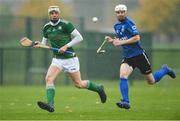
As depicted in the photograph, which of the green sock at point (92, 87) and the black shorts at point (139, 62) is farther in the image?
the green sock at point (92, 87)

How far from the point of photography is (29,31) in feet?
113

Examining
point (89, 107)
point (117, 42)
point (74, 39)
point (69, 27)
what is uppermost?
point (69, 27)

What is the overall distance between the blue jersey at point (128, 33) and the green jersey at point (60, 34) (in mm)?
1123

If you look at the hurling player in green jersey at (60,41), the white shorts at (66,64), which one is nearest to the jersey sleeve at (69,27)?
the hurling player in green jersey at (60,41)

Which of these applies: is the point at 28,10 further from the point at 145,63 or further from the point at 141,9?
the point at 145,63

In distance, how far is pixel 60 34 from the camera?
18312 millimetres

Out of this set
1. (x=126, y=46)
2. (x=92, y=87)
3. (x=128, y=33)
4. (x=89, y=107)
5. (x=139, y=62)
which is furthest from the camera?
(x=89, y=107)

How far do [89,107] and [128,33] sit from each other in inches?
85.6

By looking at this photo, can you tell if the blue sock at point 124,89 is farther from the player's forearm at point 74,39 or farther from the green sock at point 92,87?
the player's forearm at point 74,39

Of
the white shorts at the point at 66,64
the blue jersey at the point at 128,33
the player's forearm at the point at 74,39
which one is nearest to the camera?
the player's forearm at the point at 74,39

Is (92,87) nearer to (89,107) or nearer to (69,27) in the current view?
(89,107)

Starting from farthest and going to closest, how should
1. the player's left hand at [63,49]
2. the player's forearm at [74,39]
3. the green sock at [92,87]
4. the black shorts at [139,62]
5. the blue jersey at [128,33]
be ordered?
1. the green sock at [92,87]
2. the black shorts at [139,62]
3. the blue jersey at [128,33]
4. the player's forearm at [74,39]
5. the player's left hand at [63,49]

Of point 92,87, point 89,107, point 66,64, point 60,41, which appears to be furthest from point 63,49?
point 89,107

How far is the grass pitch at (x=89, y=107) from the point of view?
56.7 ft
